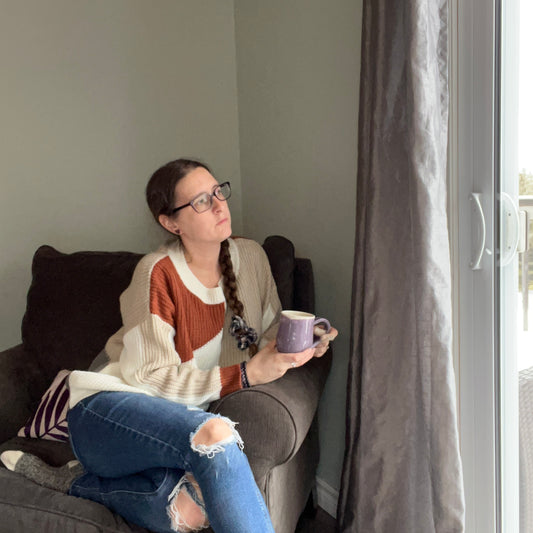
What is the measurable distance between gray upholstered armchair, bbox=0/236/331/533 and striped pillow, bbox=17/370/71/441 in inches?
1.0

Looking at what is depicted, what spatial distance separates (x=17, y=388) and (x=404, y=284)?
129cm

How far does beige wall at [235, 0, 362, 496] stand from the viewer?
1852mm

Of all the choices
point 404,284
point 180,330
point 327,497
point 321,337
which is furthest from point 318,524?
point 404,284

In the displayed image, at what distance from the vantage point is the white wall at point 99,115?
7.48ft

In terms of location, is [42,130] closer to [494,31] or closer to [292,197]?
[292,197]

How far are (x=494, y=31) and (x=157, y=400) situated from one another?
3.93 feet

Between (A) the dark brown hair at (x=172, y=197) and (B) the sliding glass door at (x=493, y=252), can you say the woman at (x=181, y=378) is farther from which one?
(B) the sliding glass door at (x=493, y=252)

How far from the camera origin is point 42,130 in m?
2.32

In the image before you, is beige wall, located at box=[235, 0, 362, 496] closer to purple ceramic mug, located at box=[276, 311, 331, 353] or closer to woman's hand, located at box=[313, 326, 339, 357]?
woman's hand, located at box=[313, 326, 339, 357]

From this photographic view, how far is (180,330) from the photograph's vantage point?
1.63 m

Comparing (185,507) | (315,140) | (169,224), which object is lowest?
(185,507)

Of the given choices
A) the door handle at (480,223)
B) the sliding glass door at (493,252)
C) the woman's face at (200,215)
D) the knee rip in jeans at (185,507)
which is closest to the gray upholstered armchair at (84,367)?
the knee rip in jeans at (185,507)

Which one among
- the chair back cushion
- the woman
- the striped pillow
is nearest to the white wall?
the chair back cushion

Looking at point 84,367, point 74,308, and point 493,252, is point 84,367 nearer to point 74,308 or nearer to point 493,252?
point 74,308
